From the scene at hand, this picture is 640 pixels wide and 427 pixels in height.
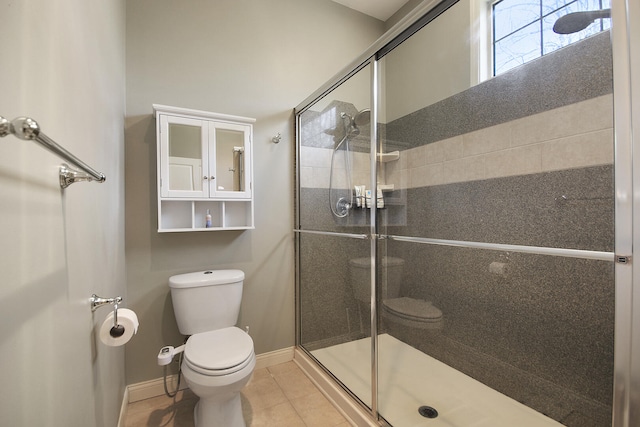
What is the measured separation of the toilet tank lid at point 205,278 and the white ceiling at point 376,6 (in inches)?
92.8

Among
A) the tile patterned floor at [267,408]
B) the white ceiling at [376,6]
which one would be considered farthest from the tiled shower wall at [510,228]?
the white ceiling at [376,6]

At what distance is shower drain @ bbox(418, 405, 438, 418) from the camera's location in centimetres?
147

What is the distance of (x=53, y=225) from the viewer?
0.65 meters

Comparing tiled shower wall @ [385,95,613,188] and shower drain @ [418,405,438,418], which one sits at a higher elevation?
tiled shower wall @ [385,95,613,188]

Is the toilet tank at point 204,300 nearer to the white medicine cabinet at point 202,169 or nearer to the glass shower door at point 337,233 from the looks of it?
the white medicine cabinet at point 202,169

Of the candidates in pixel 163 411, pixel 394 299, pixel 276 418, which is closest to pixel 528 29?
pixel 394 299

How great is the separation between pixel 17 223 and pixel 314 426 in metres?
1.60

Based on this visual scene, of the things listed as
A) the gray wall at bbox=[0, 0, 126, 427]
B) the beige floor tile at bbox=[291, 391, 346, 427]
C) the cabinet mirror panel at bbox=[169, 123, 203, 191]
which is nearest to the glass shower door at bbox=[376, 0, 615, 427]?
the beige floor tile at bbox=[291, 391, 346, 427]

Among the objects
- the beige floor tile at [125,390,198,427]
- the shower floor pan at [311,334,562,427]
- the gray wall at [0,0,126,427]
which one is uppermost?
the gray wall at [0,0,126,427]

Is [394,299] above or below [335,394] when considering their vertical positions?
above

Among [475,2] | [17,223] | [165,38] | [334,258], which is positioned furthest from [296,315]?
[475,2]

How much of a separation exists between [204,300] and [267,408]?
725mm

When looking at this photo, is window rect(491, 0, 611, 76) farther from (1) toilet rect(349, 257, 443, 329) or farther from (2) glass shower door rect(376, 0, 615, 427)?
(1) toilet rect(349, 257, 443, 329)

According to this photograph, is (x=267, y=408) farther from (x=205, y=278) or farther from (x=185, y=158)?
(x=185, y=158)
